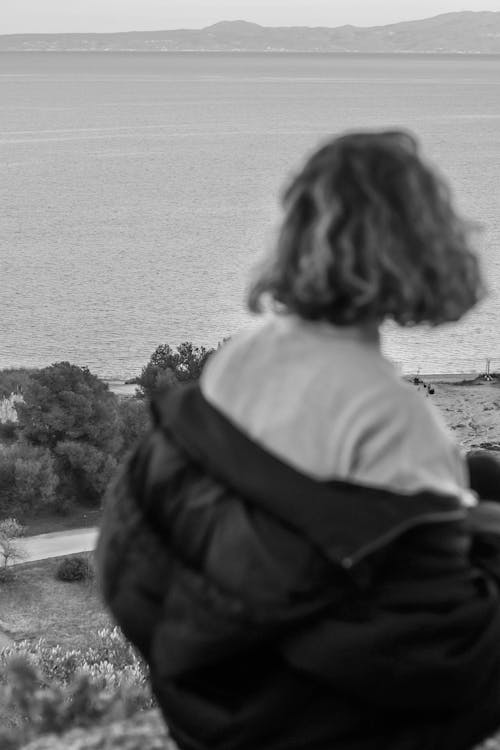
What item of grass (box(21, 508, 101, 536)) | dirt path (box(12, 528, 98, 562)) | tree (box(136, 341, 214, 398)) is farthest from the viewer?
tree (box(136, 341, 214, 398))

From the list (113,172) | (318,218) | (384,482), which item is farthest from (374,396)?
(113,172)

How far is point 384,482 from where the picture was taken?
2.46 m

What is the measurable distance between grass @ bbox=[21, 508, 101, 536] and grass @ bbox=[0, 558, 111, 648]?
2275 millimetres

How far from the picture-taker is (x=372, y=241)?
245 cm

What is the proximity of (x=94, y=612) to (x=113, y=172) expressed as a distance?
106 meters

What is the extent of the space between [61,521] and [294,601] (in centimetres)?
2015

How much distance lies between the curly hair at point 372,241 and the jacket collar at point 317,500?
0.36 m

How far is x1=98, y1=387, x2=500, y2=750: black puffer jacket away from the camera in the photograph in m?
2.46

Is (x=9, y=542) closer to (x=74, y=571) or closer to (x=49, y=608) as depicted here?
(x=74, y=571)

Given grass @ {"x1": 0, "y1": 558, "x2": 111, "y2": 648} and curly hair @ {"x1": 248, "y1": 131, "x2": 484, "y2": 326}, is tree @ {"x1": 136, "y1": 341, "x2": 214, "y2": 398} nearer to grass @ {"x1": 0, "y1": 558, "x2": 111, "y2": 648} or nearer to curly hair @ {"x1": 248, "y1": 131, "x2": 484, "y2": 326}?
grass @ {"x1": 0, "y1": 558, "x2": 111, "y2": 648}

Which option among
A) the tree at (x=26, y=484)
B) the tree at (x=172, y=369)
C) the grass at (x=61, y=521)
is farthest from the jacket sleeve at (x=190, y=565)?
the tree at (x=172, y=369)

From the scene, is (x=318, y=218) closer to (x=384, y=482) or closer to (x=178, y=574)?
(x=384, y=482)

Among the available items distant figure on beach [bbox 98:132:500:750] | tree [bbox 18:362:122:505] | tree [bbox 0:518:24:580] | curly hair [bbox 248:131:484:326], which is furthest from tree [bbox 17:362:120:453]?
curly hair [bbox 248:131:484:326]

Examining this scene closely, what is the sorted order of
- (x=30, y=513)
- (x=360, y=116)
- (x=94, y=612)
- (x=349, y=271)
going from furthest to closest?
(x=360, y=116) < (x=30, y=513) < (x=94, y=612) < (x=349, y=271)
